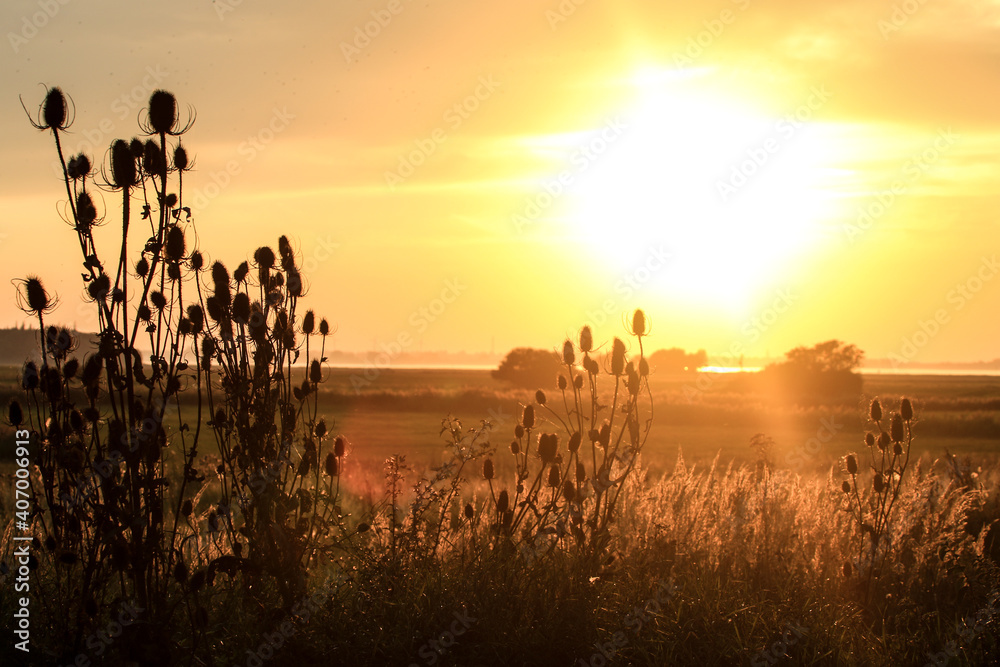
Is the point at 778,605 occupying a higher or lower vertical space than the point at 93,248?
lower

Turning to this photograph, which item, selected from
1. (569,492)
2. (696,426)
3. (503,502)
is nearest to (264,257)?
(503,502)

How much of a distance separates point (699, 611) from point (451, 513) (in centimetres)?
199

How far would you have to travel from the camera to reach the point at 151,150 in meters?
4.02

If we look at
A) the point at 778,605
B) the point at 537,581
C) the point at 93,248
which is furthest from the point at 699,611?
the point at 93,248

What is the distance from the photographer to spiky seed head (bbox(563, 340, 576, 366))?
18.4 ft

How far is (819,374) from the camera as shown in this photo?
73.3 metres

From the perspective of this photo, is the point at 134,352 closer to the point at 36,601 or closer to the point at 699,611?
the point at 36,601

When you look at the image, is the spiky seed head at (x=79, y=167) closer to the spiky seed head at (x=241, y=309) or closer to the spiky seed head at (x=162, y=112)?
the spiky seed head at (x=162, y=112)

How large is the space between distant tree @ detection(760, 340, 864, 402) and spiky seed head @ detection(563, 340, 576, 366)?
67.0 m

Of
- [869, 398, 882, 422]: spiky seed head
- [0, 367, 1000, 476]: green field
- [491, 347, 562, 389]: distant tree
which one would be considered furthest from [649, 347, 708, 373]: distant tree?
[869, 398, 882, 422]: spiky seed head

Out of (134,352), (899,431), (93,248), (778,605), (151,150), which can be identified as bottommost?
(778,605)

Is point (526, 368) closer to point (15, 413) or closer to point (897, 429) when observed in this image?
point (897, 429)

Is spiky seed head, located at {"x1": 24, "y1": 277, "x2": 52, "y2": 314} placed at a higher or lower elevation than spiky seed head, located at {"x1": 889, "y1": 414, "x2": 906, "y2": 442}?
higher

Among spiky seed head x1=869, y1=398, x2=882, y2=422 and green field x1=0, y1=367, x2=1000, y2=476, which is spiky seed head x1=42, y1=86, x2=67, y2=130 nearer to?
spiky seed head x1=869, y1=398, x2=882, y2=422
